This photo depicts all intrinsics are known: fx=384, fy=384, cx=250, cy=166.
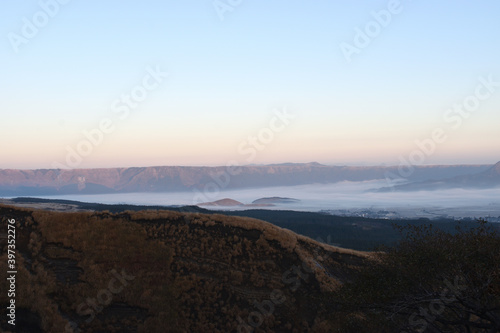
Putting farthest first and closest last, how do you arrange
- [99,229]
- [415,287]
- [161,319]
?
[99,229] < [161,319] < [415,287]

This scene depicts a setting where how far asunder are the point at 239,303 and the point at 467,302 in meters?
16.6

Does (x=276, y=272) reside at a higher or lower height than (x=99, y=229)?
lower

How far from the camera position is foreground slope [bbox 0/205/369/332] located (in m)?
27.4

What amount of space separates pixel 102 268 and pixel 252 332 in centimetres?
1308

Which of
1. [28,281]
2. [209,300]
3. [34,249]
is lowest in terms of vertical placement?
[209,300]

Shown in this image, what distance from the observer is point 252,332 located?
27500 millimetres

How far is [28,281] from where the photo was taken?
2802cm

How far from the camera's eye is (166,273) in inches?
1243

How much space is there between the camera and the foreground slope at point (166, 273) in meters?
27.4

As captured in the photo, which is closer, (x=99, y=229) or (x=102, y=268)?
(x=102, y=268)

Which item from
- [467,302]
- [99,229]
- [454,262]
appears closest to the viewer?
[467,302]

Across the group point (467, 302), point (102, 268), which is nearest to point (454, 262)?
point (467, 302)

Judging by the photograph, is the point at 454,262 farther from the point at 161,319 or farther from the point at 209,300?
the point at 161,319

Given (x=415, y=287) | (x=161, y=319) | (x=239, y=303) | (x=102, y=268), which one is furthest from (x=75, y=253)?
(x=415, y=287)
